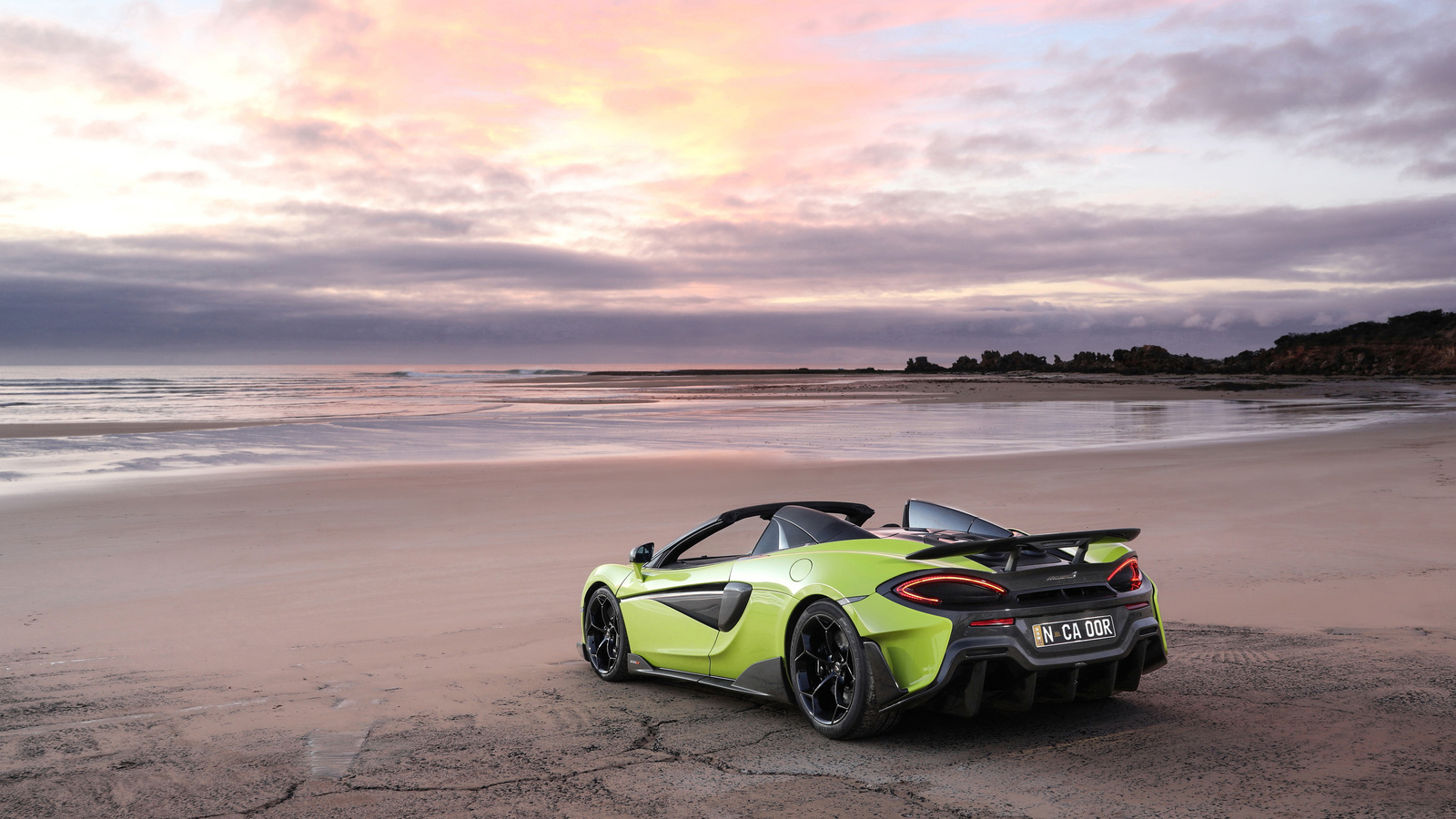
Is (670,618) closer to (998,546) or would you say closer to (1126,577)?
(998,546)

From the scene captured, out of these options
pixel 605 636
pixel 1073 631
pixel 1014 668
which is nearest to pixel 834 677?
pixel 1014 668

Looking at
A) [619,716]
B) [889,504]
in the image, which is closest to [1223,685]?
[619,716]

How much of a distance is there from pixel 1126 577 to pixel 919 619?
1.18 meters

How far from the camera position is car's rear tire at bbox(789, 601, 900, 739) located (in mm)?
4762

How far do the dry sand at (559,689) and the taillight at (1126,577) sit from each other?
26.5 inches

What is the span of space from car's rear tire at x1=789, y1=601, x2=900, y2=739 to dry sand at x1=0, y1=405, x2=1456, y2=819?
129 mm

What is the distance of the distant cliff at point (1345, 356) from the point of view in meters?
78.6

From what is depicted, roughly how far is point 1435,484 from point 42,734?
1731 cm

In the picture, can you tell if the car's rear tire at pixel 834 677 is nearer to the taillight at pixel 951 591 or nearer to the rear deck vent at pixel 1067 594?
the taillight at pixel 951 591

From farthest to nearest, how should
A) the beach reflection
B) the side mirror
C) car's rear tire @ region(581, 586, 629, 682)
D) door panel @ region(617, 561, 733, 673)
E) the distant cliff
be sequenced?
the distant cliff, the beach reflection, car's rear tire @ region(581, 586, 629, 682), the side mirror, door panel @ region(617, 561, 733, 673)

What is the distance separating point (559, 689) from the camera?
20.6 feet

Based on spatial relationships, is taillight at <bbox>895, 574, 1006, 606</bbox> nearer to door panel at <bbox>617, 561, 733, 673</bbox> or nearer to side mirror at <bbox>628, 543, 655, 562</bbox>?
door panel at <bbox>617, 561, 733, 673</bbox>

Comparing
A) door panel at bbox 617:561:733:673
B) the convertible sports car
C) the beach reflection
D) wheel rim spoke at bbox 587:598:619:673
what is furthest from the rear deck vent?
the beach reflection

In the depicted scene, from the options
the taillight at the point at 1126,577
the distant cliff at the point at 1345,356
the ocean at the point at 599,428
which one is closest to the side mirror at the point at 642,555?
the taillight at the point at 1126,577
